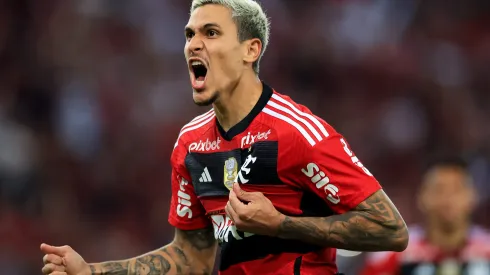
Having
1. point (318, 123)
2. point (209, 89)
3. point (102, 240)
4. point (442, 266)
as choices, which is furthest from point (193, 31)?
point (102, 240)

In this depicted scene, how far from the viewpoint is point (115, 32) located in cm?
1082

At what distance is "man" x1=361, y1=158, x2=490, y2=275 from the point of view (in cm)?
648

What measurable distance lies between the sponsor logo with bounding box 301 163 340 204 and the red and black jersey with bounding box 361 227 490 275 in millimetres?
2643

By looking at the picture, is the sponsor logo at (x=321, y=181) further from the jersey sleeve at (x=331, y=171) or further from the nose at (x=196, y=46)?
the nose at (x=196, y=46)

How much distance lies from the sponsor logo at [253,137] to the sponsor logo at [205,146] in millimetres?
170

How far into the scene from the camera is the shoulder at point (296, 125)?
154 inches

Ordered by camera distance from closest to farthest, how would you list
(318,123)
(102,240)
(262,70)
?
(318,123), (102,240), (262,70)

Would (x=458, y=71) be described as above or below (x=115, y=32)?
below

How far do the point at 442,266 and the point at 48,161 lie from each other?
15.9 feet

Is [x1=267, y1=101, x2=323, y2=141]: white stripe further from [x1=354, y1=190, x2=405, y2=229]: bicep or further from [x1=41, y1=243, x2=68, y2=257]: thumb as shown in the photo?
[x1=41, y1=243, x2=68, y2=257]: thumb

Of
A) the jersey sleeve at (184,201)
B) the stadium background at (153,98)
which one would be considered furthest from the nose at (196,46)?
the stadium background at (153,98)

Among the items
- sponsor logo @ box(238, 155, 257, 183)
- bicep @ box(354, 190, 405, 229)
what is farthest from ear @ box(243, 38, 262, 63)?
bicep @ box(354, 190, 405, 229)

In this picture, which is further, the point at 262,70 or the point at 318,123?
the point at 262,70

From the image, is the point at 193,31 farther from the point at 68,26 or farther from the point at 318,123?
the point at 68,26
